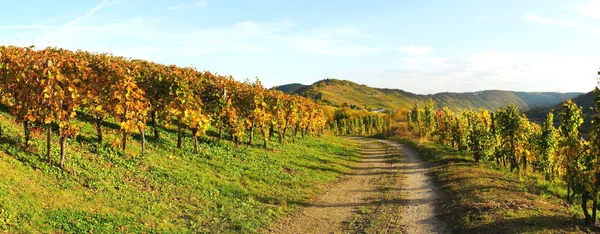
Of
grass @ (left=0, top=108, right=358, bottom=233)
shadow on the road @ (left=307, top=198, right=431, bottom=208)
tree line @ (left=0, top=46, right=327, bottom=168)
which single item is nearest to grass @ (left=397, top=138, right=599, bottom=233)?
shadow on the road @ (left=307, top=198, right=431, bottom=208)

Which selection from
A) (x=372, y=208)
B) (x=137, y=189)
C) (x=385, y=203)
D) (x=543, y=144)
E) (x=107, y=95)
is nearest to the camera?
(x=137, y=189)

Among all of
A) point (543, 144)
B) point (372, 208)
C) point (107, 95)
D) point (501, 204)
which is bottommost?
point (372, 208)

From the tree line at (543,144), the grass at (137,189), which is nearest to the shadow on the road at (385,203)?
the grass at (137,189)

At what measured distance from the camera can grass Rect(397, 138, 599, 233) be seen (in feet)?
55.5

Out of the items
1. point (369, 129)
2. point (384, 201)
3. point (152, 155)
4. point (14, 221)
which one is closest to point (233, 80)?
point (152, 155)

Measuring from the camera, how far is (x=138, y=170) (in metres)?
20.5

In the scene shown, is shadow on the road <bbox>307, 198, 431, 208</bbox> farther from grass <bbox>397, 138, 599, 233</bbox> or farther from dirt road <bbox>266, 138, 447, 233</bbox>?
grass <bbox>397, 138, 599, 233</bbox>

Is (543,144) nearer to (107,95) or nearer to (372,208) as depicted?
(372,208)

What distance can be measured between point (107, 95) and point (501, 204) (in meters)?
23.5

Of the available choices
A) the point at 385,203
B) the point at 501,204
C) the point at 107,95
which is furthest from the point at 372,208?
the point at 107,95

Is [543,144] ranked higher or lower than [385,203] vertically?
higher

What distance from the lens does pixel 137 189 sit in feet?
59.7

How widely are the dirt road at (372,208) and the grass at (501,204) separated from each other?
46.0 inches

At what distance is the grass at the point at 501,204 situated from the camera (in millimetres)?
16906
